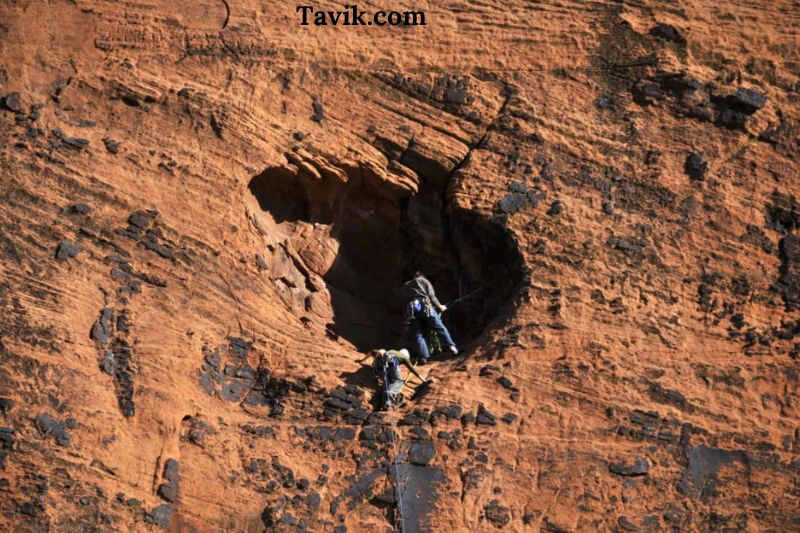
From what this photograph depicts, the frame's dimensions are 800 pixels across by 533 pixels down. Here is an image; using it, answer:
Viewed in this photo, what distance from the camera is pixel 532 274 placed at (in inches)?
682

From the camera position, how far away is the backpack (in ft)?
54.8

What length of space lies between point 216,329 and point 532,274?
374 cm

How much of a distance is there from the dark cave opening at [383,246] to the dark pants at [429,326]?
18.9 inches

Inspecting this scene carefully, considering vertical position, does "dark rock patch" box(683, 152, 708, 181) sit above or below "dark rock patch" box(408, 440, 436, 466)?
above

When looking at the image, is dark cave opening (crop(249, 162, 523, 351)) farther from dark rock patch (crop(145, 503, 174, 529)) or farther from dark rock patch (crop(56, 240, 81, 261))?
dark rock patch (crop(145, 503, 174, 529))

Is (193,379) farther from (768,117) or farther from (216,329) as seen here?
(768,117)

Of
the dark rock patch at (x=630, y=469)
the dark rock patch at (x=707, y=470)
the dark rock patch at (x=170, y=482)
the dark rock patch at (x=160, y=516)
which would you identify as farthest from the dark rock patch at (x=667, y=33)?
the dark rock patch at (x=160, y=516)

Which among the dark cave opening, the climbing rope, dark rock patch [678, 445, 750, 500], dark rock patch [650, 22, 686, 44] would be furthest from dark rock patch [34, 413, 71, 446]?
dark rock patch [650, 22, 686, 44]

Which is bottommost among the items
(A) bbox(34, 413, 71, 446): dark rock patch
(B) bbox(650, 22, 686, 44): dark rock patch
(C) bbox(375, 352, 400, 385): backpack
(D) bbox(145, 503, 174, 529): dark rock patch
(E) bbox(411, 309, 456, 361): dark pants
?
(D) bbox(145, 503, 174, 529): dark rock patch

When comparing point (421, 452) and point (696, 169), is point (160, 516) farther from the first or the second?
point (696, 169)

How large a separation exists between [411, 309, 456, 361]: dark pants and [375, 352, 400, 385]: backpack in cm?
97

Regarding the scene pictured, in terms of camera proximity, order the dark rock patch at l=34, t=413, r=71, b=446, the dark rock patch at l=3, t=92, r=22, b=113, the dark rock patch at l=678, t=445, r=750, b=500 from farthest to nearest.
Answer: the dark rock patch at l=3, t=92, r=22, b=113, the dark rock patch at l=678, t=445, r=750, b=500, the dark rock patch at l=34, t=413, r=71, b=446

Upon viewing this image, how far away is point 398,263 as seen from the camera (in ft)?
61.9

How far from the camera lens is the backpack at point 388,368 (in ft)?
54.8
